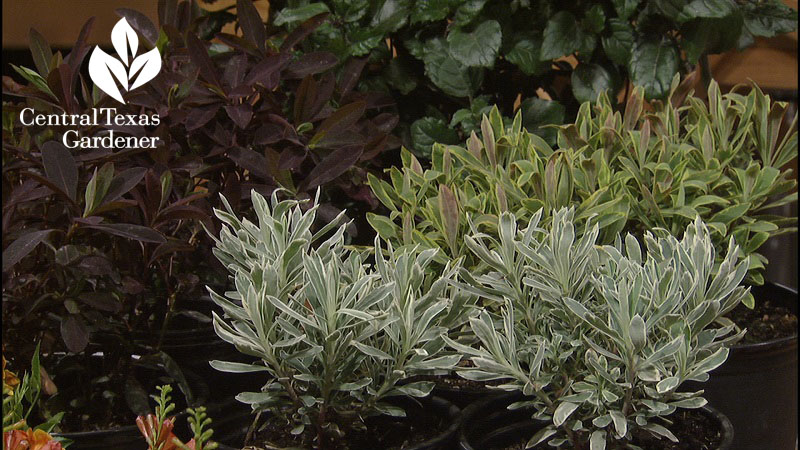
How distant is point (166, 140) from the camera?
2.94 ft

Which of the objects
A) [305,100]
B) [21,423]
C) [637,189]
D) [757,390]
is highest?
[305,100]

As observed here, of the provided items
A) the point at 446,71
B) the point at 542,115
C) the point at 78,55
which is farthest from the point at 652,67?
the point at 78,55

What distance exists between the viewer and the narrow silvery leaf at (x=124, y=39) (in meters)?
0.95

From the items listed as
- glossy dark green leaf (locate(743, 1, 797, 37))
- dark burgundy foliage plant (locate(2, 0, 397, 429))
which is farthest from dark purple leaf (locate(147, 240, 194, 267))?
glossy dark green leaf (locate(743, 1, 797, 37))

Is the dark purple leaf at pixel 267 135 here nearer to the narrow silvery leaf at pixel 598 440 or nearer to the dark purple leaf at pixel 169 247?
the dark purple leaf at pixel 169 247

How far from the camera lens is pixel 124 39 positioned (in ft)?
3.17

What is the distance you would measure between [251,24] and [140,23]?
14cm

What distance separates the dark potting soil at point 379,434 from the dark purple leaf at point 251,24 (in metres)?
0.47

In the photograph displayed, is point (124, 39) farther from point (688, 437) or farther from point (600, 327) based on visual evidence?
point (688, 437)

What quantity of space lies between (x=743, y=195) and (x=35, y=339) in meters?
0.83

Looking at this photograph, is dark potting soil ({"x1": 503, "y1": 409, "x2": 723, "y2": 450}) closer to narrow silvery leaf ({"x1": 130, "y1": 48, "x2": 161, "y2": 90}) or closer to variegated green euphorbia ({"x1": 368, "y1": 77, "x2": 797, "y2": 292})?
variegated green euphorbia ({"x1": 368, "y1": 77, "x2": 797, "y2": 292})

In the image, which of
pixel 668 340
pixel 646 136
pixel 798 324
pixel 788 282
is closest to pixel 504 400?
pixel 668 340

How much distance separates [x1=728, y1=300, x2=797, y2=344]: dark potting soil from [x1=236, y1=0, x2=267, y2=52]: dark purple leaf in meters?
0.68

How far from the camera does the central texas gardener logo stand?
92cm
